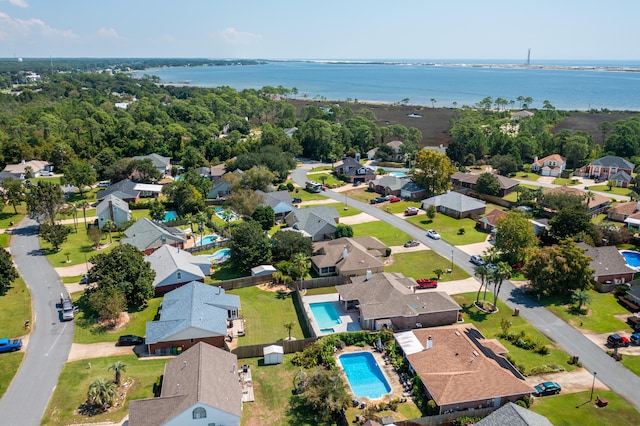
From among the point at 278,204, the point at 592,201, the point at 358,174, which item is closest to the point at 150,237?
the point at 278,204

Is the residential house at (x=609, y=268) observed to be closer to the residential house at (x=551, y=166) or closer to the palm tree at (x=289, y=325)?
the palm tree at (x=289, y=325)

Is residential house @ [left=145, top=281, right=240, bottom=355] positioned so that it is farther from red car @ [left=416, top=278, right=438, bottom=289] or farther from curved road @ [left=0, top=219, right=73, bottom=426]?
red car @ [left=416, top=278, right=438, bottom=289]

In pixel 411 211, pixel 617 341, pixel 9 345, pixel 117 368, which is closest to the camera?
pixel 117 368

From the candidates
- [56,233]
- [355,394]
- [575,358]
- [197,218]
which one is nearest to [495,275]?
[575,358]

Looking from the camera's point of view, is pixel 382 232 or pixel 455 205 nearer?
pixel 382 232

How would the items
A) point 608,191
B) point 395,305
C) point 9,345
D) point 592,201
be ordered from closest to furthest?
point 9,345 → point 395,305 → point 592,201 → point 608,191

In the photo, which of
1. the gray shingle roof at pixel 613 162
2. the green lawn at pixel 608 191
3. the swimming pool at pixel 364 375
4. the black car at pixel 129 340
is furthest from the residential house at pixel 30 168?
the gray shingle roof at pixel 613 162

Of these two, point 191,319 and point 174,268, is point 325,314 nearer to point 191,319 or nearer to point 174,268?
point 191,319
